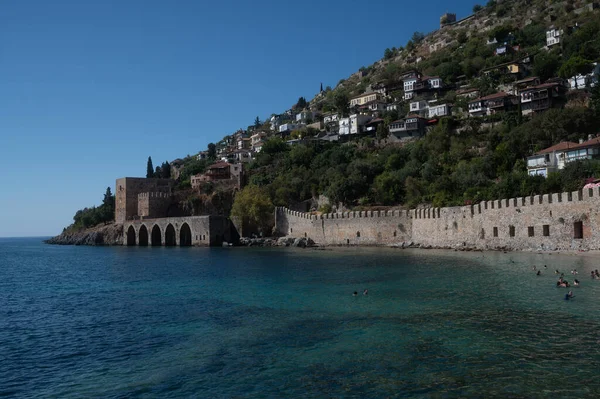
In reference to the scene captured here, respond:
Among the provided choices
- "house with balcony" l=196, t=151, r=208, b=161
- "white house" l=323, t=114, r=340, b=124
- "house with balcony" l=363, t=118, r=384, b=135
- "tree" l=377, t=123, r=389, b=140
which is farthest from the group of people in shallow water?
"house with balcony" l=196, t=151, r=208, b=161

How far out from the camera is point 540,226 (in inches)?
1096

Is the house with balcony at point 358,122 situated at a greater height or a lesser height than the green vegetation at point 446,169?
greater

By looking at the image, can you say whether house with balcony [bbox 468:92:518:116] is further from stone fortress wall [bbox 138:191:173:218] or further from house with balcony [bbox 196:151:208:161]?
house with balcony [bbox 196:151:208:161]

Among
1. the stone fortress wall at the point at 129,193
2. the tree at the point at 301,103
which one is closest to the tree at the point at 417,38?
the tree at the point at 301,103

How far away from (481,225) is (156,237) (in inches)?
1762

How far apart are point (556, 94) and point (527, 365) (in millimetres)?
51449

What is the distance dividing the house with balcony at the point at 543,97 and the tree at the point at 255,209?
30121mm

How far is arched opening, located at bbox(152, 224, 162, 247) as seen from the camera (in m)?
63.5

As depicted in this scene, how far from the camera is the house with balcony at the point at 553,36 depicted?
7175 centimetres

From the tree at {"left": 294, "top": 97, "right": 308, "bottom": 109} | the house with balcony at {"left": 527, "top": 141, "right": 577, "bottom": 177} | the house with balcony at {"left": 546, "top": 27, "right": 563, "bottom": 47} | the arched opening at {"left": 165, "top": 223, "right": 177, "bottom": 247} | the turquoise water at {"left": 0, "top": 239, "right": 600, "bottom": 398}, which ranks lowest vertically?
the turquoise water at {"left": 0, "top": 239, "right": 600, "bottom": 398}

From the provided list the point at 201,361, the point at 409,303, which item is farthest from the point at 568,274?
the point at 201,361

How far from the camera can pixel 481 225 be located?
32.3 m

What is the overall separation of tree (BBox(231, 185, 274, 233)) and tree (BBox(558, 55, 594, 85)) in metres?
37.9

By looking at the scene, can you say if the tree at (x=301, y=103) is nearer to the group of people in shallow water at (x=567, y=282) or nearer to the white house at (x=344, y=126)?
the white house at (x=344, y=126)
